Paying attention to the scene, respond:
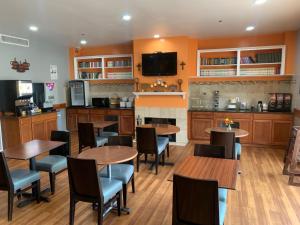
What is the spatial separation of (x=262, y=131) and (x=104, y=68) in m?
4.80

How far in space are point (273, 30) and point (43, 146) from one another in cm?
533

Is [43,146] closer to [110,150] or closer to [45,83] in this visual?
[110,150]

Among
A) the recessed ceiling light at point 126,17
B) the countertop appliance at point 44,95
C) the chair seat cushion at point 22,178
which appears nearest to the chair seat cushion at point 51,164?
the chair seat cushion at point 22,178

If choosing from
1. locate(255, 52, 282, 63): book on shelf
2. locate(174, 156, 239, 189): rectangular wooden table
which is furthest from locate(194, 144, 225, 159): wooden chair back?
locate(255, 52, 282, 63): book on shelf

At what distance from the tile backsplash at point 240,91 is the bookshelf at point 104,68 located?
6.77 feet

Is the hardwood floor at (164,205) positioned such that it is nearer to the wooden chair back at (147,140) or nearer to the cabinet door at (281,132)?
the wooden chair back at (147,140)

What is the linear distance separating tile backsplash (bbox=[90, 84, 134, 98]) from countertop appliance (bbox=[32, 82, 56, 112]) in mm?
1261

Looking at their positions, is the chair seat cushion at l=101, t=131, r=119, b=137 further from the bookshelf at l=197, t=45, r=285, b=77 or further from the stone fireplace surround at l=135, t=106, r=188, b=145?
the bookshelf at l=197, t=45, r=285, b=77

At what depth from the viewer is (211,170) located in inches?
91.3

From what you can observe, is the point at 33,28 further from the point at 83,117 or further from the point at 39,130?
the point at 83,117

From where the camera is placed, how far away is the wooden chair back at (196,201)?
176 cm

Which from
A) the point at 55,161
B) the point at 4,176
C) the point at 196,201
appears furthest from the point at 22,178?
the point at 196,201

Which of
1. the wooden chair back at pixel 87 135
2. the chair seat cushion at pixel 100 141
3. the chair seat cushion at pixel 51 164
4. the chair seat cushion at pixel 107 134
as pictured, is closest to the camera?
the chair seat cushion at pixel 51 164

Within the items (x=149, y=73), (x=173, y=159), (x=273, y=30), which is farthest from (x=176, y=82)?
(x=273, y=30)
